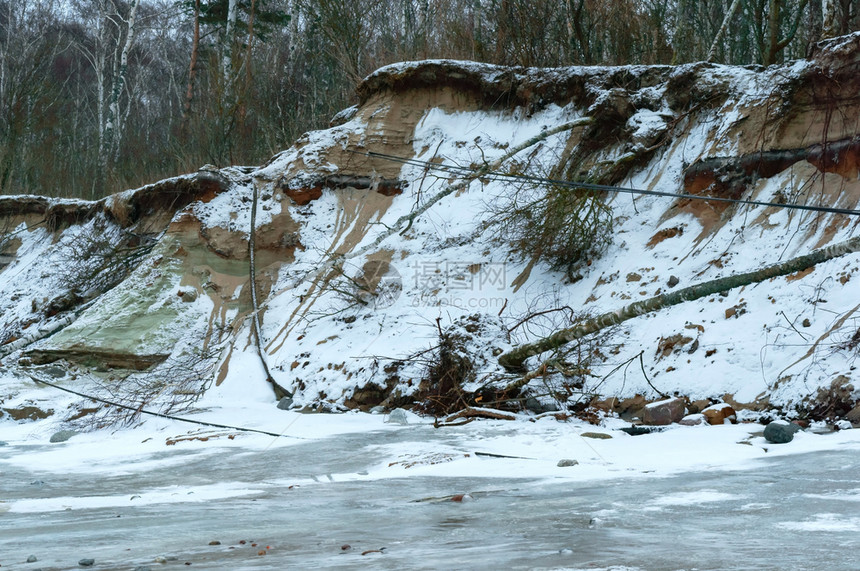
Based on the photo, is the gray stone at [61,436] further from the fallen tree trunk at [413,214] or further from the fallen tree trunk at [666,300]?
the fallen tree trunk at [666,300]

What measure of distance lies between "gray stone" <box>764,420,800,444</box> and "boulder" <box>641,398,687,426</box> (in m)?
1.10

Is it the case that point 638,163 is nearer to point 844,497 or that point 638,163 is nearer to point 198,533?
point 844,497

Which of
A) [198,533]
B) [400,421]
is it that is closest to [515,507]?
[198,533]

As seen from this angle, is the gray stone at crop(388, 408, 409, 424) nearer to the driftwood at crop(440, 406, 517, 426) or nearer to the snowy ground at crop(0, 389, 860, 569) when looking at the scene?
the snowy ground at crop(0, 389, 860, 569)

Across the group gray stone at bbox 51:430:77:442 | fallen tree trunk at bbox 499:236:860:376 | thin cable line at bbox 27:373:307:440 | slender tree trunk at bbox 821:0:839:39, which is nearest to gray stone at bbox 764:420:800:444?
fallen tree trunk at bbox 499:236:860:376

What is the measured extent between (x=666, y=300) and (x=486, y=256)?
3.88 meters

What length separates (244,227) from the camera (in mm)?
11664

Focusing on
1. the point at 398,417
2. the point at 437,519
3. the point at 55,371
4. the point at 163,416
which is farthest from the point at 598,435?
the point at 55,371

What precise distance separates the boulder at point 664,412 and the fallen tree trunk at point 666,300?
762mm

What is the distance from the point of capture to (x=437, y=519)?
3.40 m

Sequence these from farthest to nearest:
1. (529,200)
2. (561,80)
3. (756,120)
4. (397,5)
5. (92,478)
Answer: (397,5)
(561,80)
(529,200)
(756,120)
(92,478)

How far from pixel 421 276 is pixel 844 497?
23.7 ft

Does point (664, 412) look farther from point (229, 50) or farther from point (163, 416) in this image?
point (229, 50)

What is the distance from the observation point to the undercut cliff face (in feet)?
23.9
